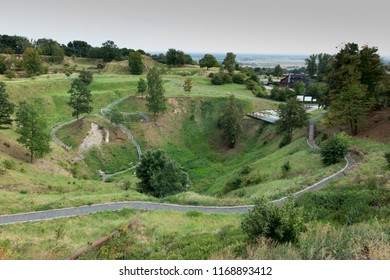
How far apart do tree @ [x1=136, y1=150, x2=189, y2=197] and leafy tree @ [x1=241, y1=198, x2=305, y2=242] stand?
18944mm

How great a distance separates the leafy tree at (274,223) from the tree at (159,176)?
18.9 meters

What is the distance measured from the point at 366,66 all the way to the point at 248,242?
3731cm

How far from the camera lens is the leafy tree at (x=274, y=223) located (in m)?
10.2

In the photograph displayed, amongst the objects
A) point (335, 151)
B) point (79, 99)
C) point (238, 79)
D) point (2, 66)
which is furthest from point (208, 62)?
point (335, 151)

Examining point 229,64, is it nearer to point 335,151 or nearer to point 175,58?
point 175,58

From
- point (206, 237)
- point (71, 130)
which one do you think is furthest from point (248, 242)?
point (71, 130)

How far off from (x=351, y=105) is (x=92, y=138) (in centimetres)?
3948

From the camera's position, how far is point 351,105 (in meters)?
36.3

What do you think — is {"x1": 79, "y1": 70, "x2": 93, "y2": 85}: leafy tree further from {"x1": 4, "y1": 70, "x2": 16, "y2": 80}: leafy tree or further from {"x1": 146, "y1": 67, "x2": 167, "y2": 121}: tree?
{"x1": 146, "y1": 67, "x2": 167, "y2": 121}: tree

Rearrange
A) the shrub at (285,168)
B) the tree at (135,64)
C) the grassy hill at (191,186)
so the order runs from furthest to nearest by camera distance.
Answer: the tree at (135,64) → the shrub at (285,168) → the grassy hill at (191,186)

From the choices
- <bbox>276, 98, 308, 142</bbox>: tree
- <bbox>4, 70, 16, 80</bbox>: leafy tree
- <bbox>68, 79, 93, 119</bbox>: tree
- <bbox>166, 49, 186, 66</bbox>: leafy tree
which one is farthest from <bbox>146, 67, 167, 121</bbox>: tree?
<bbox>166, 49, 186, 66</bbox>: leafy tree

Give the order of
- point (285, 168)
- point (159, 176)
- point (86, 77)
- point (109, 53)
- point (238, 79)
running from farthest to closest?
1. point (109, 53)
2. point (238, 79)
3. point (86, 77)
4. point (285, 168)
5. point (159, 176)

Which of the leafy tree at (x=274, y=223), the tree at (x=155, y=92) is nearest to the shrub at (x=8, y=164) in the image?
the leafy tree at (x=274, y=223)

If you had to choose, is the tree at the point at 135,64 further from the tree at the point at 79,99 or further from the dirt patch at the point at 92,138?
the dirt patch at the point at 92,138
